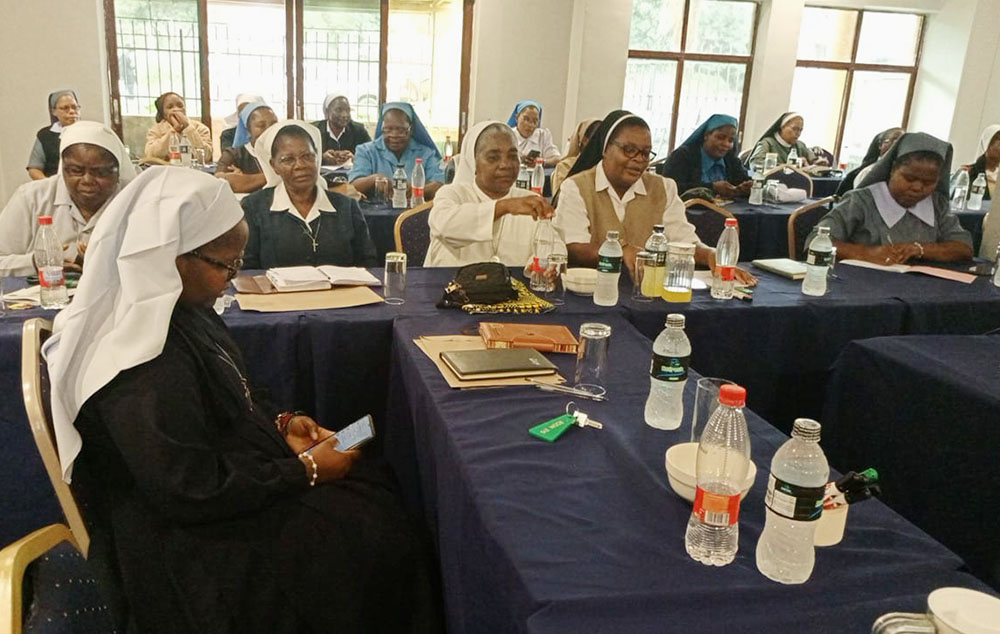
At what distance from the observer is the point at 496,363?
1931 mm

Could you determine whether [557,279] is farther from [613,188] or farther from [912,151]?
[912,151]

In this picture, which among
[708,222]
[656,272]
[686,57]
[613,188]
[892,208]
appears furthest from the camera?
[686,57]

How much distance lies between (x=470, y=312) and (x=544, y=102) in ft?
22.1

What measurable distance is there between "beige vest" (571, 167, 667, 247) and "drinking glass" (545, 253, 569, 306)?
0.48m

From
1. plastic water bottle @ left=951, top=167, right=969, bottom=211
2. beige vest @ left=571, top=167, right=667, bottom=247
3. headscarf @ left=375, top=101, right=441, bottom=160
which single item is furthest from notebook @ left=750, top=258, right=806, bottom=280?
plastic water bottle @ left=951, top=167, right=969, bottom=211

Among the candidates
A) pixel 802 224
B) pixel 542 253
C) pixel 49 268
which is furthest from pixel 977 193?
pixel 49 268

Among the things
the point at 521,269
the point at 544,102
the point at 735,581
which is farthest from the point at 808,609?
the point at 544,102

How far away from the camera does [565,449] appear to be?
154 centimetres

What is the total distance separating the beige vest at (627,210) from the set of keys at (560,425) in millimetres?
1692

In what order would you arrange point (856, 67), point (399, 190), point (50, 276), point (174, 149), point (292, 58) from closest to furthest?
point (50, 276) → point (399, 190) → point (174, 149) → point (292, 58) → point (856, 67)

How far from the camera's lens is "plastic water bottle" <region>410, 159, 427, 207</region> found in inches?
189

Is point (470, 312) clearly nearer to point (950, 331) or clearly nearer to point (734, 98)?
point (950, 331)

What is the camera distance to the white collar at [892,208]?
3.65 m

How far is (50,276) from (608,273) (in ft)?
5.92
